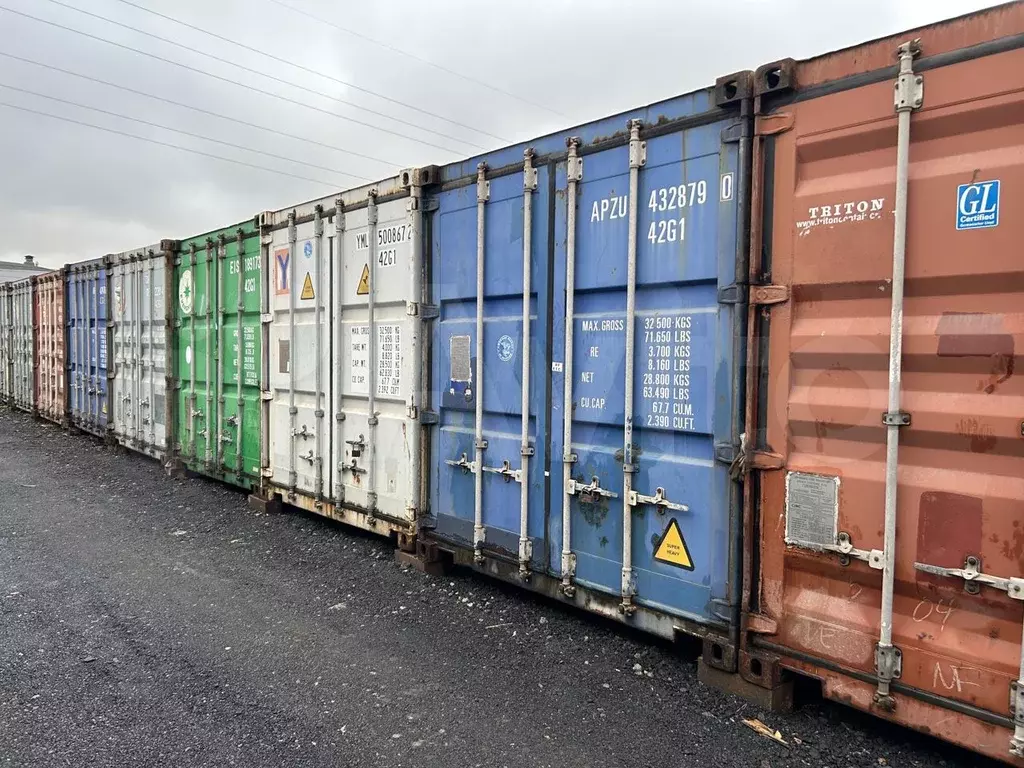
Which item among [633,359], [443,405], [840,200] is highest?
[840,200]

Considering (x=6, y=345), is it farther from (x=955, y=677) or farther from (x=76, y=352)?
(x=955, y=677)

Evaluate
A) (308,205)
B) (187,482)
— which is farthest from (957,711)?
(187,482)

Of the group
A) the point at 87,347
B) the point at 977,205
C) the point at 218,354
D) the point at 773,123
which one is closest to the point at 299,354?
the point at 218,354

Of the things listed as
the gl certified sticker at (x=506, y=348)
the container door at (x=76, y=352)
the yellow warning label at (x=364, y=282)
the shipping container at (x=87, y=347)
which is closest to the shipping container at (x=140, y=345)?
the shipping container at (x=87, y=347)

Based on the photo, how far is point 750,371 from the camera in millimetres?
3434

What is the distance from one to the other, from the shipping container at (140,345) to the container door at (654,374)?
24.2ft

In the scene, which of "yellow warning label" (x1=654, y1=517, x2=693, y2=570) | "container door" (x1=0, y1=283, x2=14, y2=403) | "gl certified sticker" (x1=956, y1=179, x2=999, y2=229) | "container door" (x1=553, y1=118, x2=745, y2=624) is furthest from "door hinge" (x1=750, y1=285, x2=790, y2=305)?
"container door" (x1=0, y1=283, x2=14, y2=403)

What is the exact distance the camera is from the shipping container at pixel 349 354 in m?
5.54

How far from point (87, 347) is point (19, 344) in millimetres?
6066

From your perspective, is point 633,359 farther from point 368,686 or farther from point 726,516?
point 368,686

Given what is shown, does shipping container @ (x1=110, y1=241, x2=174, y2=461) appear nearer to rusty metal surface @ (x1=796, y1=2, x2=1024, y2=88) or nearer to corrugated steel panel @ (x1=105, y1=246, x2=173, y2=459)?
corrugated steel panel @ (x1=105, y1=246, x2=173, y2=459)

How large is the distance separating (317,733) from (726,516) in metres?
2.21

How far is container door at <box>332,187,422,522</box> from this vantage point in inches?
218

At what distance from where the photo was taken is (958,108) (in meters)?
2.82
